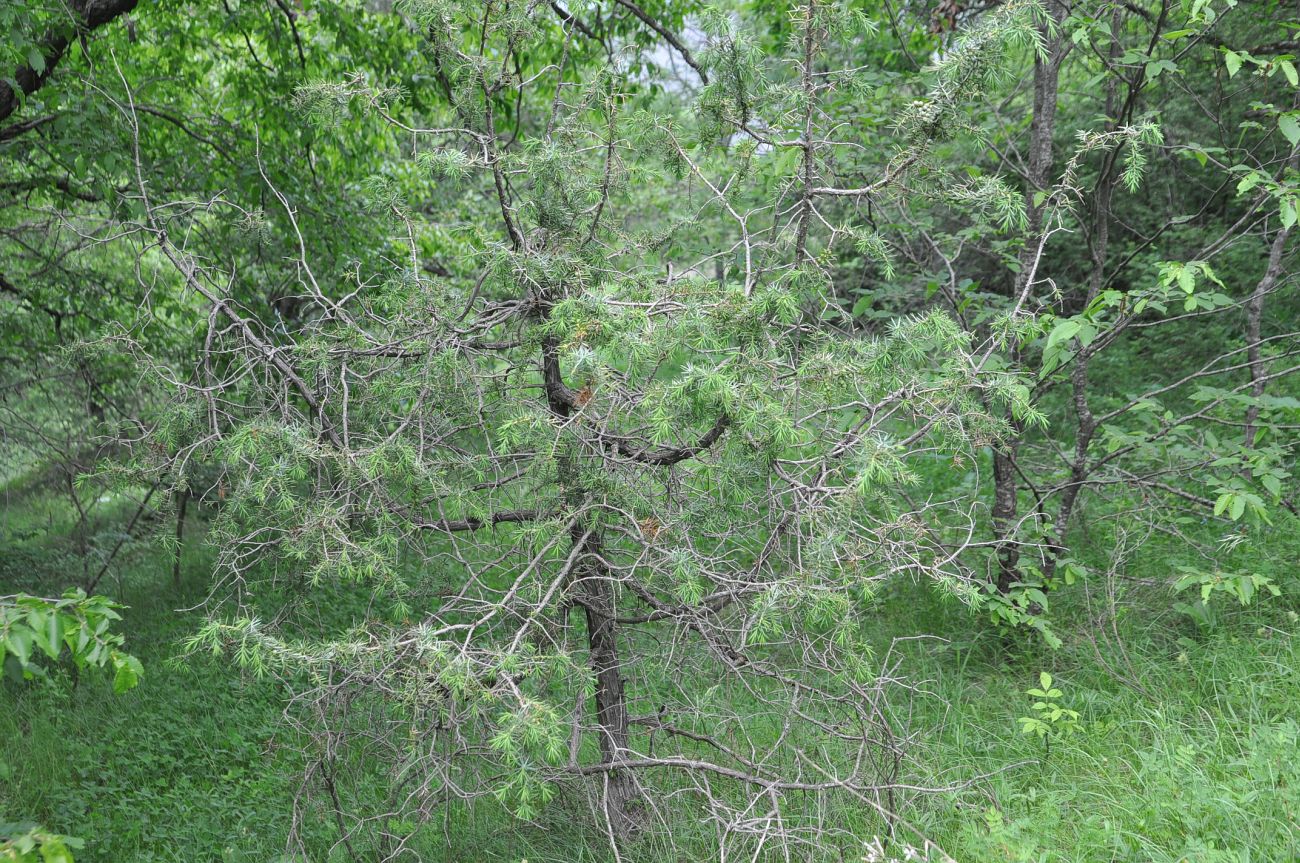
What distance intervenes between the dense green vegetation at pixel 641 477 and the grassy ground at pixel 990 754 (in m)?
0.02

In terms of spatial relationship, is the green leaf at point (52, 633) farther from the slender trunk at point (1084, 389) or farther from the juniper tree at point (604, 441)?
the slender trunk at point (1084, 389)

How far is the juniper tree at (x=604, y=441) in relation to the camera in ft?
9.08

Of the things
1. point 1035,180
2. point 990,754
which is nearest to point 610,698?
point 990,754

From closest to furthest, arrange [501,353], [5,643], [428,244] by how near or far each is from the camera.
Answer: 1. [5,643]
2. [501,353]
3. [428,244]

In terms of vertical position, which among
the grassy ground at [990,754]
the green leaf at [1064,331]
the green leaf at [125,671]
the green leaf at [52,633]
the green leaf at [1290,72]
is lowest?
the grassy ground at [990,754]

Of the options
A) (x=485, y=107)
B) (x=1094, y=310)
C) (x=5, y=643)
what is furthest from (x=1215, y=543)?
(x=5, y=643)

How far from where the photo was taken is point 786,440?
2.68 m

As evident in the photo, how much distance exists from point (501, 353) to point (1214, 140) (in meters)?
5.66

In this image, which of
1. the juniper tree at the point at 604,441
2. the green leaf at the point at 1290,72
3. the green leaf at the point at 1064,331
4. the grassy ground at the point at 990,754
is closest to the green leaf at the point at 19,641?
the juniper tree at the point at 604,441

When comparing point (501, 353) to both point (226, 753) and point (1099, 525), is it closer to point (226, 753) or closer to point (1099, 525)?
point (226, 753)

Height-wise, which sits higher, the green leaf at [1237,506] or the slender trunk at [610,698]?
the slender trunk at [610,698]

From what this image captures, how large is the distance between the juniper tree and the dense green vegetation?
25 mm

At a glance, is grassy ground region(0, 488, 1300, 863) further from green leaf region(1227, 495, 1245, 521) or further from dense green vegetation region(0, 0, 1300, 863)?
green leaf region(1227, 495, 1245, 521)

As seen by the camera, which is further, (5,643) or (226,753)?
(226,753)
